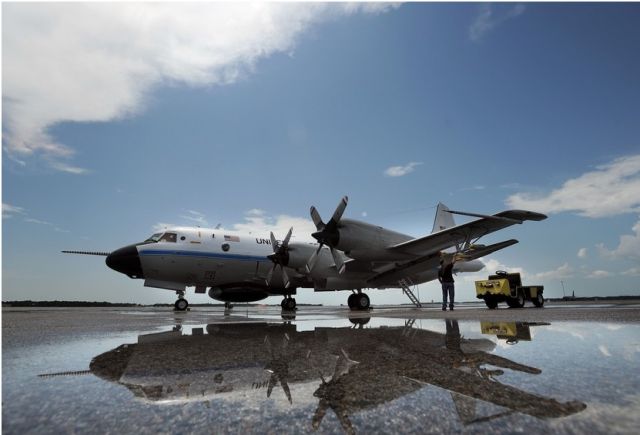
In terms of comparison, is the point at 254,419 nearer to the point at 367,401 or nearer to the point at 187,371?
the point at 367,401

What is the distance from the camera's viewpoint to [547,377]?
227 centimetres

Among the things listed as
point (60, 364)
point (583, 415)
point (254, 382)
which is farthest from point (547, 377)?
point (60, 364)

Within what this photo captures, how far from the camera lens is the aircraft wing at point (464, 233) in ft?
41.0

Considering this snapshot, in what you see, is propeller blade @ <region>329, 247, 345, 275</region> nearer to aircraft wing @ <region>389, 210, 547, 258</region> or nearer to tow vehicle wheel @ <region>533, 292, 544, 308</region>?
aircraft wing @ <region>389, 210, 547, 258</region>

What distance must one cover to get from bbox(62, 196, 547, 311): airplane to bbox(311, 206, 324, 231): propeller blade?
3 centimetres

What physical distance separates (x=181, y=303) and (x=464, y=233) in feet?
47.3

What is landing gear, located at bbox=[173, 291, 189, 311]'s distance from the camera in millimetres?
18328

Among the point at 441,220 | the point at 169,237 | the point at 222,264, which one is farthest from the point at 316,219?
the point at 441,220

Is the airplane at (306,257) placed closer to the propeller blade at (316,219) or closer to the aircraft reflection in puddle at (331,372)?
the propeller blade at (316,219)

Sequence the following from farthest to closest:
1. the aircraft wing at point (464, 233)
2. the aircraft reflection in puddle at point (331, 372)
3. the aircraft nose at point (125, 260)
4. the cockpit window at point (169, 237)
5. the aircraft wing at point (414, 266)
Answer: the cockpit window at point (169, 237)
the aircraft nose at point (125, 260)
the aircraft wing at point (414, 266)
the aircraft wing at point (464, 233)
the aircraft reflection in puddle at point (331, 372)

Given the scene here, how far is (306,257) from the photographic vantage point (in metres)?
16.5

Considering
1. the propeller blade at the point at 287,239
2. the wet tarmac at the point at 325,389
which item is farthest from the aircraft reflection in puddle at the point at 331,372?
the propeller blade at the point at 287,239

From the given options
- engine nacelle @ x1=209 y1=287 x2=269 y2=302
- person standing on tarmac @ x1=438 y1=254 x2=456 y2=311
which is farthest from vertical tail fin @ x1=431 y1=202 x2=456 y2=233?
engine nacelle @ x1=209 y1=287 x2=269 y2=302

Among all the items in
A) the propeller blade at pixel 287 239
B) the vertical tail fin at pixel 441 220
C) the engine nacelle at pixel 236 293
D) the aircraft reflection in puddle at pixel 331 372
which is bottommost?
the aircraft reflection in puddle at pixel 331 372
